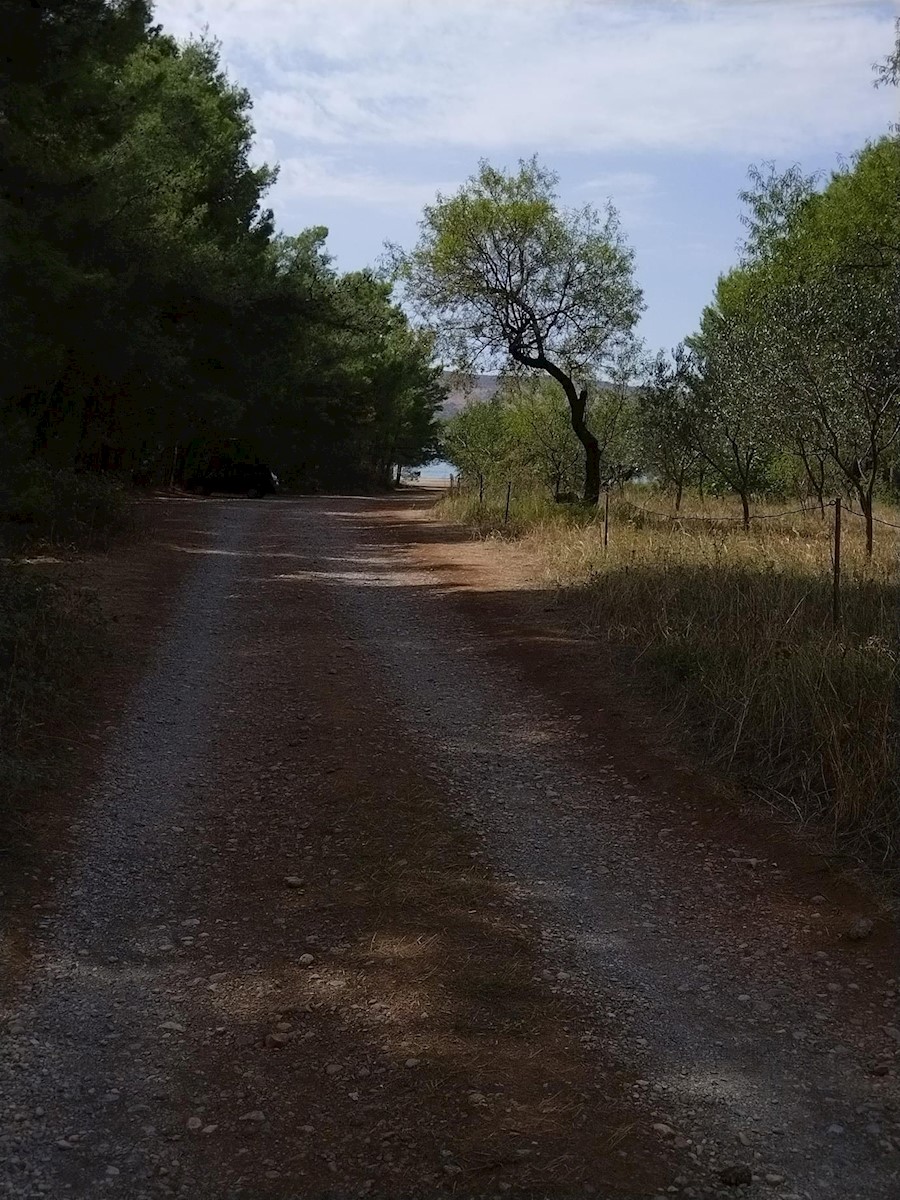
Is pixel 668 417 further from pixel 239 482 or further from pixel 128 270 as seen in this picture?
pixel 239 482

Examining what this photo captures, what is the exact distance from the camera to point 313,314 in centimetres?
2558

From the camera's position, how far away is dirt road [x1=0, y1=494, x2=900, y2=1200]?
11.7 ft

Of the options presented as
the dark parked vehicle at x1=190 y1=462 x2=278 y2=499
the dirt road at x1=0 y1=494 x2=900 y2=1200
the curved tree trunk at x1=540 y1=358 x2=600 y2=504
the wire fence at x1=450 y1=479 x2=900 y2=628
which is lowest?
the dirt road at x1=0 y1=494 x2=900 y2=1200

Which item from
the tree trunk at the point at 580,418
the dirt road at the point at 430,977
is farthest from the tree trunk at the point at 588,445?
the dirt road at the point at 430,977

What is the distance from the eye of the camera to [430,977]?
15.0 ft

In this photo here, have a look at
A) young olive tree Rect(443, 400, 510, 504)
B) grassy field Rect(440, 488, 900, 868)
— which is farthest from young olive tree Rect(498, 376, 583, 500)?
grassy field Rect(440, 488, 900, 868)

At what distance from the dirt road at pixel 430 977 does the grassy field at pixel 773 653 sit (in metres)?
0.40

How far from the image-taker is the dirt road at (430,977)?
11.7 feet

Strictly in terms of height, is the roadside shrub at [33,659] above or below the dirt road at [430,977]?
above

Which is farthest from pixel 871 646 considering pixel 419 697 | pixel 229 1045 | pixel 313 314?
pixel 313 314

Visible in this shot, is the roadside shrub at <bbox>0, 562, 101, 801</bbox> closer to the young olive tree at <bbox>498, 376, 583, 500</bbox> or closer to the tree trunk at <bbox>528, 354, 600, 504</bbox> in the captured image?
the tree trunk at <bbox>528, 354, 600, 504</bbox>

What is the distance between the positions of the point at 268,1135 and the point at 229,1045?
1.77 feet

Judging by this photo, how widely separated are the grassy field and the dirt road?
0.40 metres

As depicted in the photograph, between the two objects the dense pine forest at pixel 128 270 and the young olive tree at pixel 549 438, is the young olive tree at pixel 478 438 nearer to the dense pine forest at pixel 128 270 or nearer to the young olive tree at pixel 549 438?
the young olive tree at pixel 549 438
